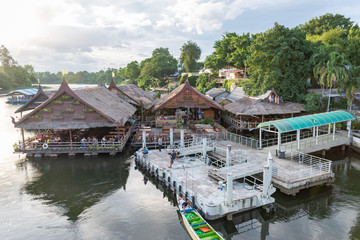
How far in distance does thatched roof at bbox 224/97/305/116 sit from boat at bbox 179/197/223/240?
78.1ft

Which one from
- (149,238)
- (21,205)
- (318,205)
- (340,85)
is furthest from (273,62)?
(21,205)

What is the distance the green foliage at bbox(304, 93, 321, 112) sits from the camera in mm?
39812

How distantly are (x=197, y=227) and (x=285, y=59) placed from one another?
36108mm

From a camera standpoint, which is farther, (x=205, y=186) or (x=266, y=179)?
(x=205, y=186)

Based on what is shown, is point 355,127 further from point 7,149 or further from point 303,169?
point 7,149

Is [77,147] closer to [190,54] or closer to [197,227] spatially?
[197,227]

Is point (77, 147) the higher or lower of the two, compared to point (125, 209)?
higher

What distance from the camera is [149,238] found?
52.9ft

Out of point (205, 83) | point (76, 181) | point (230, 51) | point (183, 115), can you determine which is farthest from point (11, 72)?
point (76, 181)

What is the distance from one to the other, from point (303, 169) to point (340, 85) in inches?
1024

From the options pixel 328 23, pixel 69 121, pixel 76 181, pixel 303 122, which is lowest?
pixel 76 181

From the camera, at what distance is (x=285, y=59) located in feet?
142

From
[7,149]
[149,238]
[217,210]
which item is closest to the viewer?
[149,238]

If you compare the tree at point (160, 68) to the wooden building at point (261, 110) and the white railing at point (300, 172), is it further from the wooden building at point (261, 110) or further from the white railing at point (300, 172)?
the white railing at point (300, 172)
